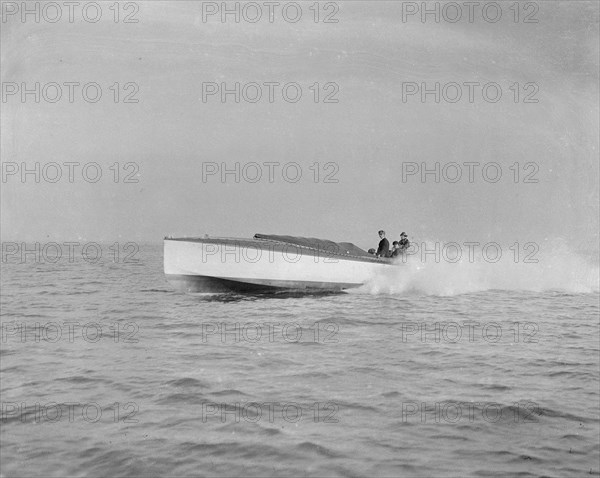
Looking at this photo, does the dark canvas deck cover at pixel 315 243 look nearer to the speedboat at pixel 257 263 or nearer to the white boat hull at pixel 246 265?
the speedboat at pixel 257 263

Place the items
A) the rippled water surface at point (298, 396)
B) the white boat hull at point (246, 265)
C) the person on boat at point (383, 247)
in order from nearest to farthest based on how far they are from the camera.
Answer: the rippled water surface at point (298, 396)
the white boat hull at point (246, 265)
the person on boat at point (383, 247)

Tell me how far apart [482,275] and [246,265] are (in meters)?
16.6

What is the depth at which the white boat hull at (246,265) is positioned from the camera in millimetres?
20906

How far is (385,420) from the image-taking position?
25.9 feet

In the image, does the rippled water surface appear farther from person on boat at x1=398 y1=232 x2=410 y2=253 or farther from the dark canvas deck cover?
person on boat at x1=398 y1=232 x2=410 y2=253

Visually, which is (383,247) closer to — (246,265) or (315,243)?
(315,243)

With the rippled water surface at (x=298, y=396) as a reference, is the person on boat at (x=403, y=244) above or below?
above

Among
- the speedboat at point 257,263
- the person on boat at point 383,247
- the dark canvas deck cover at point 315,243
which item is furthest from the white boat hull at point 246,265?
the person on boat at point 383,247

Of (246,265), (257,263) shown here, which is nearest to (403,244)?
(257,263)

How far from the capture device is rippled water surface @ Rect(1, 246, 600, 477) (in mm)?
6594

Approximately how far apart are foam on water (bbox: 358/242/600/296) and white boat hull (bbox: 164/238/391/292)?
2.75 m

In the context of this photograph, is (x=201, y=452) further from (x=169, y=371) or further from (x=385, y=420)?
(x=169, y=371)

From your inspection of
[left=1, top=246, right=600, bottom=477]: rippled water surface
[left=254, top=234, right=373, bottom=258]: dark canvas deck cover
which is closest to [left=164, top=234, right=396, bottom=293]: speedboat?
[left=254, top=234, right=373, bottom=258]: dark canvas deck cover

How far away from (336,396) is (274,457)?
2.51 meters
